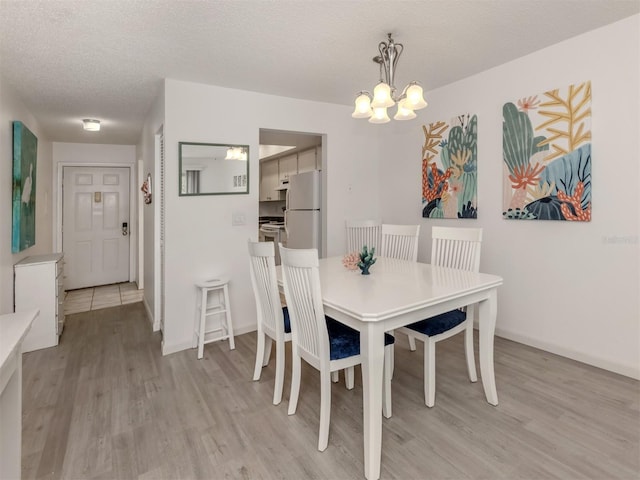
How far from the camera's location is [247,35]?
2.23 metres

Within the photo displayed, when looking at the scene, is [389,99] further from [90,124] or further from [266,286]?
[90,124]

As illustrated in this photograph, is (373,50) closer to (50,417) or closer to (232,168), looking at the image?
(232,168)

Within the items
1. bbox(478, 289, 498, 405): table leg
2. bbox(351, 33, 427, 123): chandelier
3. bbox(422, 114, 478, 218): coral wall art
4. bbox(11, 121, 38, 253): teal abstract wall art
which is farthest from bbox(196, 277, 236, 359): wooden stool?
bbox(422, 114, 478, 218): coral wall art

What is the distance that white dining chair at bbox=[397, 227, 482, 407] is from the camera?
2.03 m

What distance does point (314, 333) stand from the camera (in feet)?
5.65

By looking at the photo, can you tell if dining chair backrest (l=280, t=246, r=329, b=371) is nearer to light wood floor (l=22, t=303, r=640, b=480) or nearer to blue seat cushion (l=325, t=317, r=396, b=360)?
blue seat cushion (l=325, t=317, r=396, b=360)

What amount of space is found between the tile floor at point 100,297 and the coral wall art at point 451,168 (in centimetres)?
406

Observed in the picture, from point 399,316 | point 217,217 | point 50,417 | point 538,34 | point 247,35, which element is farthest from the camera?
point 217,217

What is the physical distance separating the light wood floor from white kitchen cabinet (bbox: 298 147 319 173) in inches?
122

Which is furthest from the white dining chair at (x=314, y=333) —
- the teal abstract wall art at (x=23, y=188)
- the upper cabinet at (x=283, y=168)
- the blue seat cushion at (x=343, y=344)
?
the upper cabinet at (x=283, y=168)

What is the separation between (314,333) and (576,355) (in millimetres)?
2195

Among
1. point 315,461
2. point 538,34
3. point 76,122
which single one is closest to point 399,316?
point 315,461

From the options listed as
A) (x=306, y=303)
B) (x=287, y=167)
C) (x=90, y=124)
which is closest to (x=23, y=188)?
(x=90, y=124)

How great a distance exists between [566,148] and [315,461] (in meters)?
2.73
